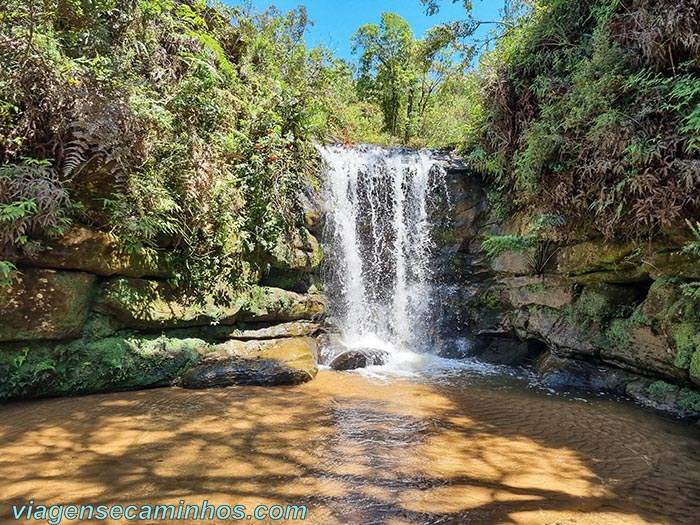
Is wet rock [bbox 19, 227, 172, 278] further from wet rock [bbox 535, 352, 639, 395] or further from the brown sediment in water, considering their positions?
wet rock [bbox 535, 352, 639, 395]

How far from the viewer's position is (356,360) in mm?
7090

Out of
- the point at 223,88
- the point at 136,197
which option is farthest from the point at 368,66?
the point at 136,197

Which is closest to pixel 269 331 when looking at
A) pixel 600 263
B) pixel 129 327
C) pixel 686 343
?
pixel 129 327

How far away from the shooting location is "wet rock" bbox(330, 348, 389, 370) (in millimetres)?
7000

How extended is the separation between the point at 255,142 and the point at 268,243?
1974mm

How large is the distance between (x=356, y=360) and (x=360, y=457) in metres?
3.57

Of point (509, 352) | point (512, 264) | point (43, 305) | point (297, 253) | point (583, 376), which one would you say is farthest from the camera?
point (509, 352)

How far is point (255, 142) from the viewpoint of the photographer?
7320 mm

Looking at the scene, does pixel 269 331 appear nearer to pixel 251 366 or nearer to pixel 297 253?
pixel 251 366

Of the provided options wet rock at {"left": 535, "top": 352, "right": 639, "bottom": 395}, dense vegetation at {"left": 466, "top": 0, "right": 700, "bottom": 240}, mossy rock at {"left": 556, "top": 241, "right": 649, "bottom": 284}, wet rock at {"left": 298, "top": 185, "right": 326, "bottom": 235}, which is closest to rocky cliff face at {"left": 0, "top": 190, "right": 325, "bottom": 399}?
wet rock at {"left": 298, "top": 185, "right": 326, "bottom": 235}

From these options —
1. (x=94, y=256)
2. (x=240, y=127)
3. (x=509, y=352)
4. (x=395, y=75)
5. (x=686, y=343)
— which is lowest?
(x=509, y=352)

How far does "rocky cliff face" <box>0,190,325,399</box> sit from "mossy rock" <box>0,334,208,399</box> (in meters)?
0.01

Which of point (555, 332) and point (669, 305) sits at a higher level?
point (669, 305)

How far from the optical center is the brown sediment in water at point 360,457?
9.04 feet
